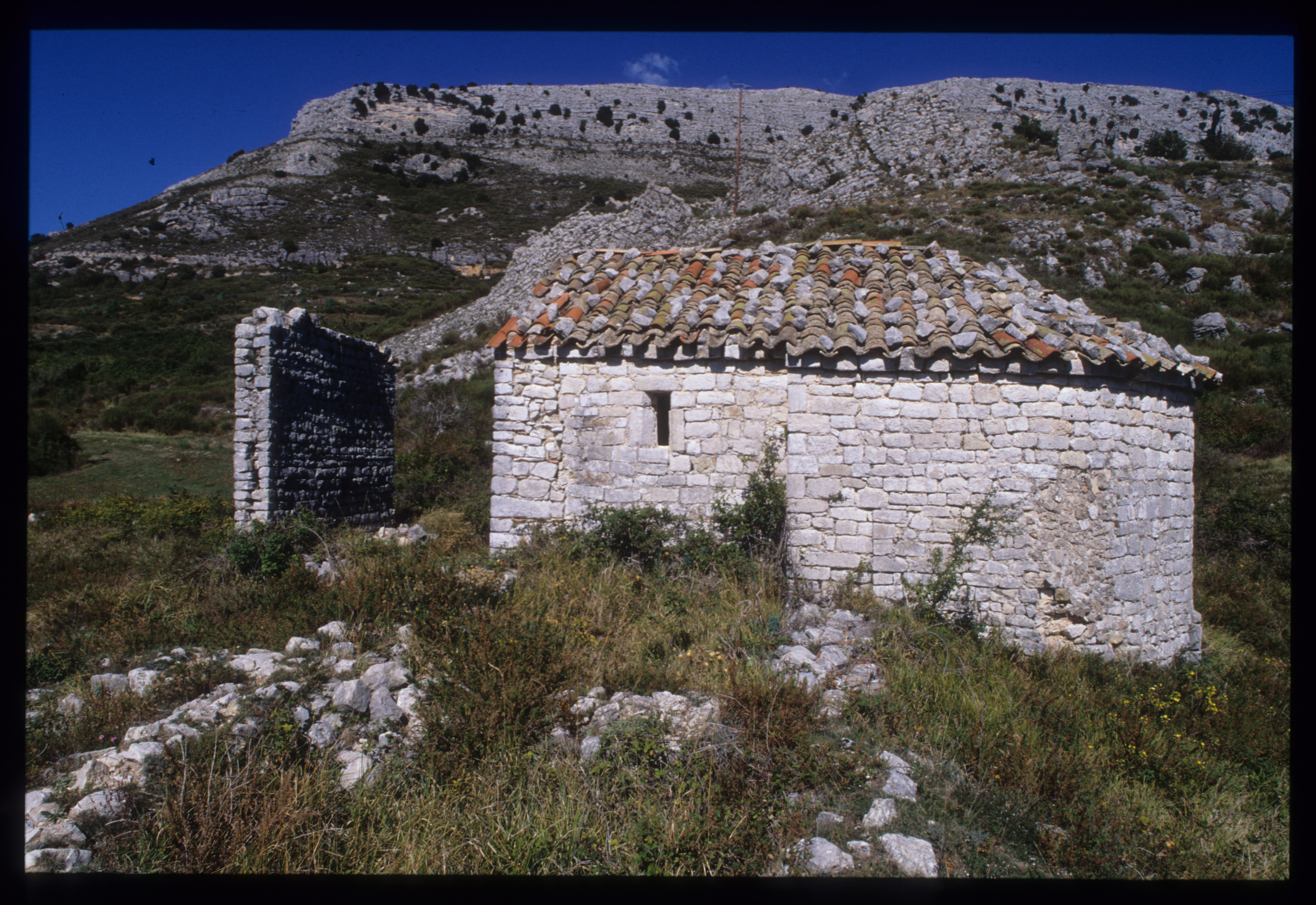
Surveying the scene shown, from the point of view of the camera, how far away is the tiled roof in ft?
21.8

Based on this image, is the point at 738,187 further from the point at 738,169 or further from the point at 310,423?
the point at 310,423

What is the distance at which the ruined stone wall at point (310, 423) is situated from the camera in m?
8.16

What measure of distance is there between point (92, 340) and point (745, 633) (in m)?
31.5

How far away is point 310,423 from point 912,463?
344 inches

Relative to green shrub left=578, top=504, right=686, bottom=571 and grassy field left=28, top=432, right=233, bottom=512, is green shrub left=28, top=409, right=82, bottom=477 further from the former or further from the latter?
green shrub left=578, top=504, right=686, bottom=571

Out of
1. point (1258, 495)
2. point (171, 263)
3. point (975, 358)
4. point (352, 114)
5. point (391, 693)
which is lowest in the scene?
point (391, 693)

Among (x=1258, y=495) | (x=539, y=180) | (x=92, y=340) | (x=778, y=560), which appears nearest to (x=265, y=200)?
(x=92, y=340)

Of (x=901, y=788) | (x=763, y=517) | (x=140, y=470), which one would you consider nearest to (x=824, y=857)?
(x=901, y=788)

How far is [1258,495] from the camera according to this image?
33.1 ft

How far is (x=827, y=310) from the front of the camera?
7.52 metres

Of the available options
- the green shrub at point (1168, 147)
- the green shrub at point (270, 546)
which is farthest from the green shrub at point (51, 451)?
the green shrub at point (1168, 147)

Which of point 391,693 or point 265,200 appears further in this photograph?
point 265,200

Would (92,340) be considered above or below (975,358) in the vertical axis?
above

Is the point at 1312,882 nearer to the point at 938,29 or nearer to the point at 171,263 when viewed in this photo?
the point at 938,29
